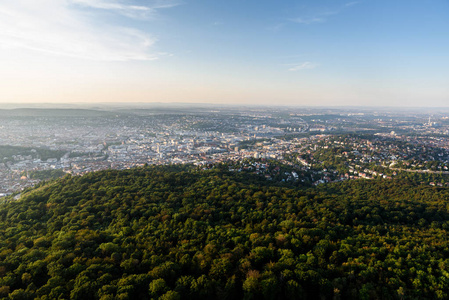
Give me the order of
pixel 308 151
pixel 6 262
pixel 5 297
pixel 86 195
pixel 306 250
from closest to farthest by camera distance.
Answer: pixel 5 297 → pixel 6 262 → pixel 306 250 → pixel 86 195 → pixel 308 151

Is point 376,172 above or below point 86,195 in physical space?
below

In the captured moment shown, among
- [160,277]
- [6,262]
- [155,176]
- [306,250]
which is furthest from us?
[155,176]

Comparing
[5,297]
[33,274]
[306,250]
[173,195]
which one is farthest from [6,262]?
[306,250]

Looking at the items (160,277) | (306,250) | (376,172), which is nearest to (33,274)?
(160,277)

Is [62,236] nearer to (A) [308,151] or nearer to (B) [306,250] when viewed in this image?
(B) [306,250]

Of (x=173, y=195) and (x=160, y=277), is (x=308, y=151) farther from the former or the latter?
(x=160, y=277)

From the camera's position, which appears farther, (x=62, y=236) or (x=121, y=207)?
(x=121, y=207)
